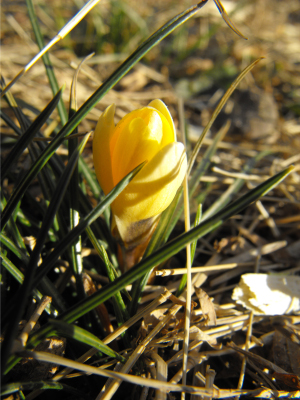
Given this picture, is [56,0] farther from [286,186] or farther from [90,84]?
[286,186]

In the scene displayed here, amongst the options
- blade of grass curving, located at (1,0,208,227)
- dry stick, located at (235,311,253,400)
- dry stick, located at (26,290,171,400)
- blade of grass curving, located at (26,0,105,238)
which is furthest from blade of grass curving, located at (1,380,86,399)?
blade of grass curving, located at (26,0,105,238)

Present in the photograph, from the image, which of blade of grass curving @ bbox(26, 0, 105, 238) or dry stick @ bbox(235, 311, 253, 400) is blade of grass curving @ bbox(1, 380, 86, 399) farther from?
blade of grass curving @ bbox(26, 0, 105, 238)

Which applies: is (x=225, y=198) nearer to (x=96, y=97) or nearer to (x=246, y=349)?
(x=246, y=349)

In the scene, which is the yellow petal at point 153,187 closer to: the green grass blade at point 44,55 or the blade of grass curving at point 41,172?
the blade of grass curving at point 41,172

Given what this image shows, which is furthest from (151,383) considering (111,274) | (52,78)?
(52,78)

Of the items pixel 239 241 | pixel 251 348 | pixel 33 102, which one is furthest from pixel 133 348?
pixel 33 102

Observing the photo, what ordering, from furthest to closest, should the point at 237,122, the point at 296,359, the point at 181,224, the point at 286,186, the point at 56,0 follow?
the point at 56,0
the point at 237,122
the point at 286,186
the point at 181,224
the point at 296,359
